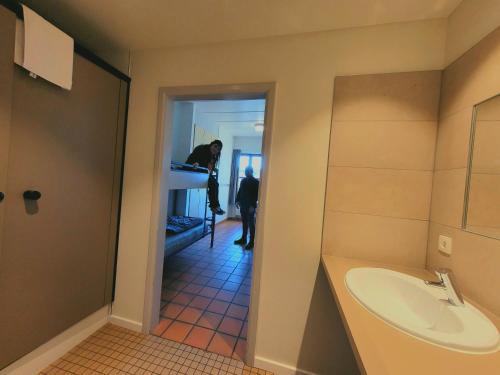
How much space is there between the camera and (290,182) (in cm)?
144

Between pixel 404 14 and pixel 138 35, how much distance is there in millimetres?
1678

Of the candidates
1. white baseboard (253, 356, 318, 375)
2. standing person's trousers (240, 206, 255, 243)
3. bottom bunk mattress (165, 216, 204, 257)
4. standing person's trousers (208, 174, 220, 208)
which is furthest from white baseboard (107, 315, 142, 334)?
standing person's trousers (240, 206, 255, 243)

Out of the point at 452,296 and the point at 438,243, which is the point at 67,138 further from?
the point at 438,243

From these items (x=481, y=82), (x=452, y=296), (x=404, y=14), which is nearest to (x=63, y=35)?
(x=404, y=14)

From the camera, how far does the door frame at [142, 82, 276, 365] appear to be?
4.83ft

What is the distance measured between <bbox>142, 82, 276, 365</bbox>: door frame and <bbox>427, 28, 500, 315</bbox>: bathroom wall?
3.10 feet

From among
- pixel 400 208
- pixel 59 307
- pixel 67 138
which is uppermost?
pixel 67 138

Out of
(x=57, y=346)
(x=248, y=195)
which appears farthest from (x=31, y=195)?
(x=248, y=195)

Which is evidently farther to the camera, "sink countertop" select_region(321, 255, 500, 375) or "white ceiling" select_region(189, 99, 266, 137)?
"white ceiling" select_region(189, 99, 266, 137)

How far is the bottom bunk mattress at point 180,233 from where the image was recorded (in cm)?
246

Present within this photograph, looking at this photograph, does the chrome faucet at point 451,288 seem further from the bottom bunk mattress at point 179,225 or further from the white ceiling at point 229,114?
the white ceiling at point 229,114

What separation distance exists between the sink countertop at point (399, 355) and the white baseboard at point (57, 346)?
5.77ft

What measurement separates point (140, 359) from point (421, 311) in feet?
5.58

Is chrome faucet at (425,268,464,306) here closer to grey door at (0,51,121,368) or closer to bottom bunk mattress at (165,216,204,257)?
grey door at (0,51,121,368)
